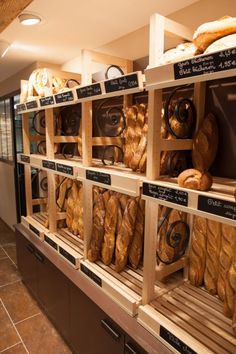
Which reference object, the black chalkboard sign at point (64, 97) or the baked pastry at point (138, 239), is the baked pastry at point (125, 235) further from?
the black chalkboard sign at point (64, 97)

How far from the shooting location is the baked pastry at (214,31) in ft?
2.53

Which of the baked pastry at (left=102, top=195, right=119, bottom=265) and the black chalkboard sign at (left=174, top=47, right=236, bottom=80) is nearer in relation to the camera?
the black chalkboard sign at (left=174, top=47, right=236, bottom=80)

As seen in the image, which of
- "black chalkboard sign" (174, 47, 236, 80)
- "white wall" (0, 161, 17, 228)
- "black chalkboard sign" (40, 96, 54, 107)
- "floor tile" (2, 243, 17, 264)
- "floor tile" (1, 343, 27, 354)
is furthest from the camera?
"white wall" (0, 161, 17, 228)

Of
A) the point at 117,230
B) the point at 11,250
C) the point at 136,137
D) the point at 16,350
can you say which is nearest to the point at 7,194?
the point at 11,250

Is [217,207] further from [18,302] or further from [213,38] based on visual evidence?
[18,302]

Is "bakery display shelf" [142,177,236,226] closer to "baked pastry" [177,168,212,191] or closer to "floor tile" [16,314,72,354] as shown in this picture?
"baked pastry" [177,168,212,191]

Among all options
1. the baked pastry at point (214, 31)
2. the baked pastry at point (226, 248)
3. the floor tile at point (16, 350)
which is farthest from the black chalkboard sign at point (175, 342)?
the floor tile at point (16, 350)

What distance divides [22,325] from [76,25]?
7.09ft

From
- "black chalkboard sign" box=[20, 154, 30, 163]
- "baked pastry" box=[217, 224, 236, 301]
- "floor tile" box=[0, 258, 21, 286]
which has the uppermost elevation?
"black chalkboard sign" box=[20, 154, 30, 163]

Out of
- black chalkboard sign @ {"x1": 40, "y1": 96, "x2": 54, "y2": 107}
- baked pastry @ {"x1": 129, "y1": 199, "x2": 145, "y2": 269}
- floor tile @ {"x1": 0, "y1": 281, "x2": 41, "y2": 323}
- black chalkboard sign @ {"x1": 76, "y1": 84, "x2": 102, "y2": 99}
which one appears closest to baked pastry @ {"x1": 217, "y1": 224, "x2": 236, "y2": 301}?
baked pastry @ {"x1": 129, "y1": 199, "x2": 145, "y2": 269}

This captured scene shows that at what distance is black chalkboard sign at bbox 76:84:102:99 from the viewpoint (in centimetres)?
120

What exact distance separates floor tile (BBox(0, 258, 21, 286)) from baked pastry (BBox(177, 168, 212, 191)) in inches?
93.6

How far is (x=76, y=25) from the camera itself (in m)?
1.46

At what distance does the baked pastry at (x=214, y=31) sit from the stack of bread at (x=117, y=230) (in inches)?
30.4
